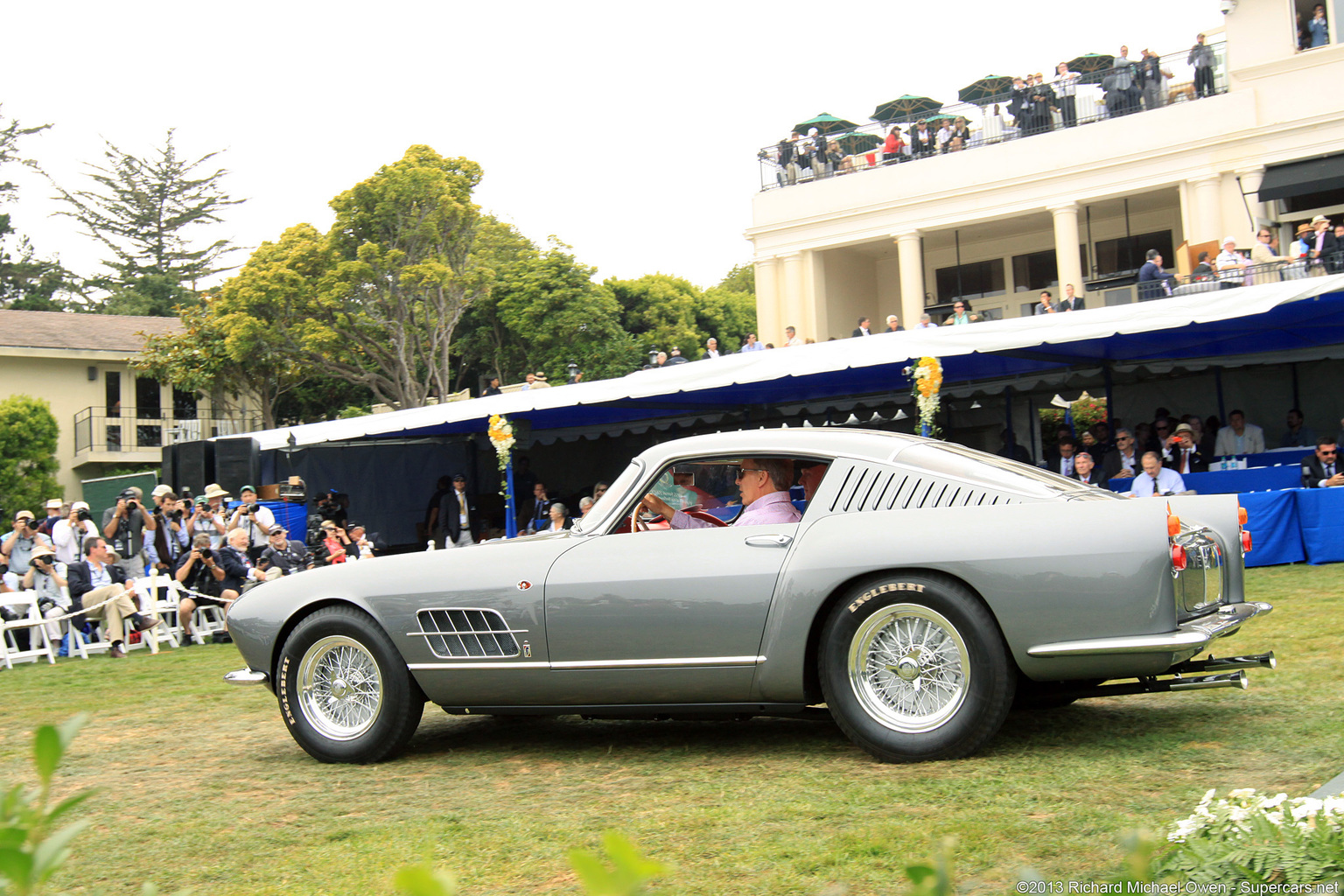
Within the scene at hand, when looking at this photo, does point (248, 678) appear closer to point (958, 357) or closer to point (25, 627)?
point (25, 627)

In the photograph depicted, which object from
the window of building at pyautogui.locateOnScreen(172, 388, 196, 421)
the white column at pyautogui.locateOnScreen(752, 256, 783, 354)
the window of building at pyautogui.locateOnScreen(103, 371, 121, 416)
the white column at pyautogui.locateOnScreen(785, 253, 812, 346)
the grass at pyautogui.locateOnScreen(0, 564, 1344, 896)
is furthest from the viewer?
the window of building at pyautogui.locateOnScreen(172, 388, 196, 421)

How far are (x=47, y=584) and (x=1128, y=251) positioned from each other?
26.1m

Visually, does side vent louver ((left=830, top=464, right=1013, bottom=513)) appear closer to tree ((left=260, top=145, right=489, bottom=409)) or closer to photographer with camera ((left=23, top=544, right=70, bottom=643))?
photographer with camera ((left=23, top=544, right=70, bottom=643))

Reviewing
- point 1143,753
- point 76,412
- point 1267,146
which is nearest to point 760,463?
point 1143,753

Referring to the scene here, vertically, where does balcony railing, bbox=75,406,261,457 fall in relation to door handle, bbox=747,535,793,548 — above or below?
above

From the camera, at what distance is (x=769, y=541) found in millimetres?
4961

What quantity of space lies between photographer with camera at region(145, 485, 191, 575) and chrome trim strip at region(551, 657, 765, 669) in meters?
10.0

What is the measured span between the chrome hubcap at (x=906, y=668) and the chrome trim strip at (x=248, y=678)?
2925mm

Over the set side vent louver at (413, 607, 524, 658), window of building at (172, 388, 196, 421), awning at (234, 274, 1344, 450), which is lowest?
side vent louver at (413, 607, 524, 658)

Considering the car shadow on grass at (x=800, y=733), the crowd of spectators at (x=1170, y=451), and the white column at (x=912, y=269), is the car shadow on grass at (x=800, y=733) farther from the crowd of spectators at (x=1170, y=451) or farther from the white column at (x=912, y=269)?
the white column at (x=912, y=269)

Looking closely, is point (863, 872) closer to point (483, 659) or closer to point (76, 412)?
point (483, 659)

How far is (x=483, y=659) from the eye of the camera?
17.3ft

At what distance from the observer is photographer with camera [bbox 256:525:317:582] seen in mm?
13422

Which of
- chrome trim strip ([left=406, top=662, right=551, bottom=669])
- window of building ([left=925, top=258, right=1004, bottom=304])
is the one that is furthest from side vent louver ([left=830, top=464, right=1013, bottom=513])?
window of building ([left=925, top=258, right=1004, bottom=304])
